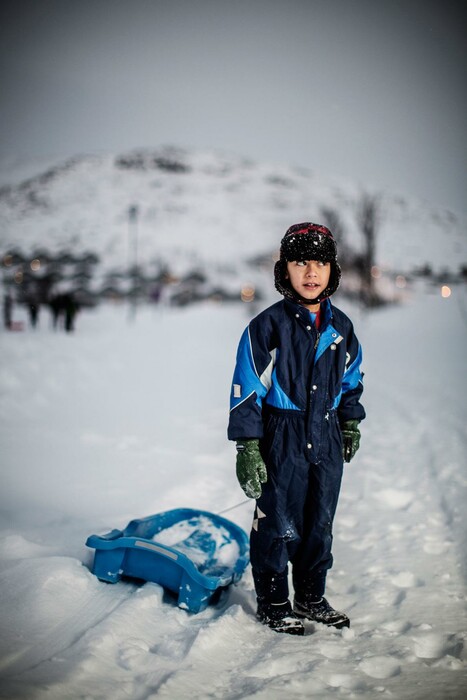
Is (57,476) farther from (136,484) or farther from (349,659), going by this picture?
(349,659)

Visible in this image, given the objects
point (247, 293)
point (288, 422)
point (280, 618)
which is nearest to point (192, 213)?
point (247, 293)

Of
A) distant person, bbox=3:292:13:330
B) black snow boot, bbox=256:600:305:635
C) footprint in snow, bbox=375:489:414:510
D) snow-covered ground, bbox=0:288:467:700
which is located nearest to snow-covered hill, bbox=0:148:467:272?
distant person, bbox=3:292:13:330

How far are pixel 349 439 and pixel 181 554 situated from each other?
3.44 ft

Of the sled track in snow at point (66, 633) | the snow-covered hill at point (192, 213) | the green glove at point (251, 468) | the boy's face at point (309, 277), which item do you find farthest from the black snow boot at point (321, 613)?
the snow-covered hill at point (192, 213)

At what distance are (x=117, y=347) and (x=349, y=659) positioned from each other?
1314cm

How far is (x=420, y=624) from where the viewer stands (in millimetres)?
2312

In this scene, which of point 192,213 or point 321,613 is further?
point 192,213

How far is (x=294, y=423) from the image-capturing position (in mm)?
2223

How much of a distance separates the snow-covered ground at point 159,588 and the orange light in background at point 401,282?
21875 mm

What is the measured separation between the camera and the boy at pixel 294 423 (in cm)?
220

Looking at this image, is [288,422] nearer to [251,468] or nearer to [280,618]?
[251,468]

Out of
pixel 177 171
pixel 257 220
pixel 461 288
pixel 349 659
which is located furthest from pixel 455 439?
pixel 177 171

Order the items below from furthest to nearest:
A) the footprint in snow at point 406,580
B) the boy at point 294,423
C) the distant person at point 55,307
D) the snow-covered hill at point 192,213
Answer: the snow-covered hill at point 192,213 → the distant person at point 55,307 → the footprint in snow at point 406,580 → the boy at point 294,423

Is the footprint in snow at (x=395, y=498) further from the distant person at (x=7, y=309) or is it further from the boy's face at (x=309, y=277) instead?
the distant person at (x=7, y=309)
